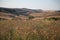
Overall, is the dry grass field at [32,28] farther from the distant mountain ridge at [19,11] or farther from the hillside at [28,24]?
the distant mountain ridge at [19,11]

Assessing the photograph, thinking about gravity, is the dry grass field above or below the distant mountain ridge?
below

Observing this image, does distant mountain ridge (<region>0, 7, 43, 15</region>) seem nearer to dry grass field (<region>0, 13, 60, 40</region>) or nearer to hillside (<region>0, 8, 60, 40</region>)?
hillside (<region>0, 8, 60, 40</region>)

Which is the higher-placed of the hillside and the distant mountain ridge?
the distant mountain ridge

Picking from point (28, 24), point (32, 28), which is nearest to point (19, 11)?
point (28, 24)

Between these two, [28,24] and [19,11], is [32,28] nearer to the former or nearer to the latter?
[28,24]

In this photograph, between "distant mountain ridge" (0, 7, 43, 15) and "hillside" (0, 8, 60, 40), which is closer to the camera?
"hillside" (0, 8, 60, 40)

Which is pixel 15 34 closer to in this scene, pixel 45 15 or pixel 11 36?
pixel 11 36

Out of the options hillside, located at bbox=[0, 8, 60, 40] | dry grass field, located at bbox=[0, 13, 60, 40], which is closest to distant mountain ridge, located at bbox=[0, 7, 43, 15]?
hillside, located at bbox=[0, 8, 60, 40]

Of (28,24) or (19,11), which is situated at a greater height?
(19,11)

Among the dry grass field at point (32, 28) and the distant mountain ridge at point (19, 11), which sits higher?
the distant mountain ridge at point (19, 11)

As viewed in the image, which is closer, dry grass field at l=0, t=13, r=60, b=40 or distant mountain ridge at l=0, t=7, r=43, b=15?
dry grass field at l=0, t=13, r=60, b=40

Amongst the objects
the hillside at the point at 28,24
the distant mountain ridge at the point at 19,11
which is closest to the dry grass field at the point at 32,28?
the hillside at the point at 28,24

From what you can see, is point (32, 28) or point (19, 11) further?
point (19, 11)

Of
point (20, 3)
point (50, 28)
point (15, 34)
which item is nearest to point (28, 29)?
point (15, 34)
